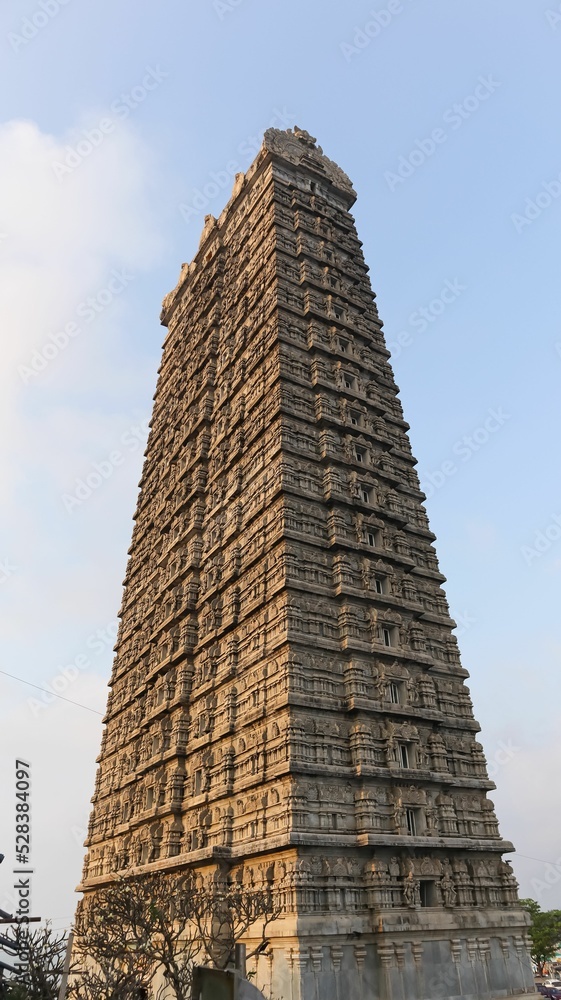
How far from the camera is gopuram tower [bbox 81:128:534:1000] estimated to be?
79.4 feet

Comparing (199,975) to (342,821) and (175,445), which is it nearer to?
(342,821)

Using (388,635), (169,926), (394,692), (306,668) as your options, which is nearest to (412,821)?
(394,692)

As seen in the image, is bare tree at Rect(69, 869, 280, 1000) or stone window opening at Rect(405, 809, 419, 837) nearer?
bare tree at Rect(69, 869, 280, 1000)

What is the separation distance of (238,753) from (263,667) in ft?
12.0

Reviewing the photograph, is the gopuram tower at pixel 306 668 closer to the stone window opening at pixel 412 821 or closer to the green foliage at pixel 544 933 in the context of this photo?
the stone window opening at pixel 412 821

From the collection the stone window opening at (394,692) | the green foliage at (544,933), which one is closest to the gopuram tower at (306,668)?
the stone window opening at (394,692)

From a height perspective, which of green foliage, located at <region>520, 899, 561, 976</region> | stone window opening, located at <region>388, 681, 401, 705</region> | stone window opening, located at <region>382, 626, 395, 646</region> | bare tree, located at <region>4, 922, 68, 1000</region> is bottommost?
green foliage, located at <region>520, 899, 561, 976</region>

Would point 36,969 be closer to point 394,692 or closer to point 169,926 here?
point 169,926

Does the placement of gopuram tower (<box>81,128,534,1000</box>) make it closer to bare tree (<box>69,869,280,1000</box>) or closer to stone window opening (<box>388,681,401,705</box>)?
stone window opening (<box>388,681,401,705</box>)

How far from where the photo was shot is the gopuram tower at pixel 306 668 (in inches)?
953

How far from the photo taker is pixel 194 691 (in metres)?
35.2

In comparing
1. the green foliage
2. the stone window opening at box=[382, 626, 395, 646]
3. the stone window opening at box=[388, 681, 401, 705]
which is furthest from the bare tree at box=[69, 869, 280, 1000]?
the green foliage

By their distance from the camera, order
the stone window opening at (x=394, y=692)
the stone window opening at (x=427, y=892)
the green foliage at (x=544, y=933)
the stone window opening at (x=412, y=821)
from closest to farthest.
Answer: the stone window opening at (x=427, y=892)
the stone window opening at (x=412, y=821)
the stone window opening at (x=394, y=692)
the green foliage at (x=544, y=933)

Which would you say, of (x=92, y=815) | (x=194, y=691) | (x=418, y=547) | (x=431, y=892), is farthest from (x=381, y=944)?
(x=92, y=815)
